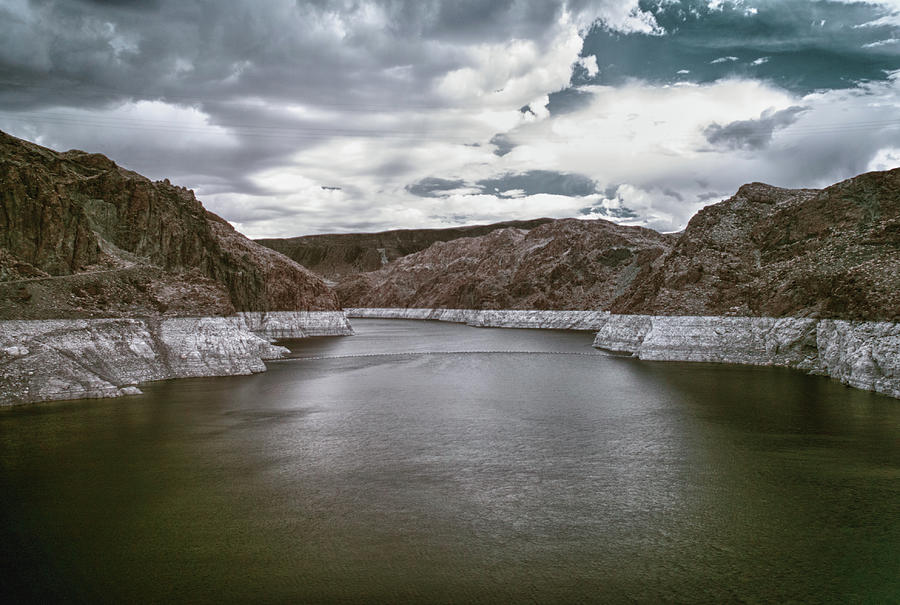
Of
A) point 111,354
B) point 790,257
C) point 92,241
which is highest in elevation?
point 790,257

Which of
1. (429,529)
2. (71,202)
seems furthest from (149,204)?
(429,529)

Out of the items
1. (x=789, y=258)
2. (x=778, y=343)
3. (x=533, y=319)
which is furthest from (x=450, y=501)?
(x=533, y=319)

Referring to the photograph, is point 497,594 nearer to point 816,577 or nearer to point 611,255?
point 816,577

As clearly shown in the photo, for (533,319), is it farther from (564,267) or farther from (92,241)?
(92,241)

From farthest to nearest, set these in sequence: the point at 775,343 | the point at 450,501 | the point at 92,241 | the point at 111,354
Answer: the point at 775,343
the point at 92,241
the point at 111,354
the point at 450,501

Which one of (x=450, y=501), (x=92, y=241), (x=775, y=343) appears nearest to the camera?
(x=450, y=501)

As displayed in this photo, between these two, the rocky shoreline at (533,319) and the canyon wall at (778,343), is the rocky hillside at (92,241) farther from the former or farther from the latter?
the rocky shoreline at (533,319)

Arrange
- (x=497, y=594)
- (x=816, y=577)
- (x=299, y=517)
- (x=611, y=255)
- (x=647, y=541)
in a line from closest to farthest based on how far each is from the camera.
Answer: (x=497, y=594), (x=816, y=577), (x=647, y=541), (x=299, y=517), (x=611, y=255)
